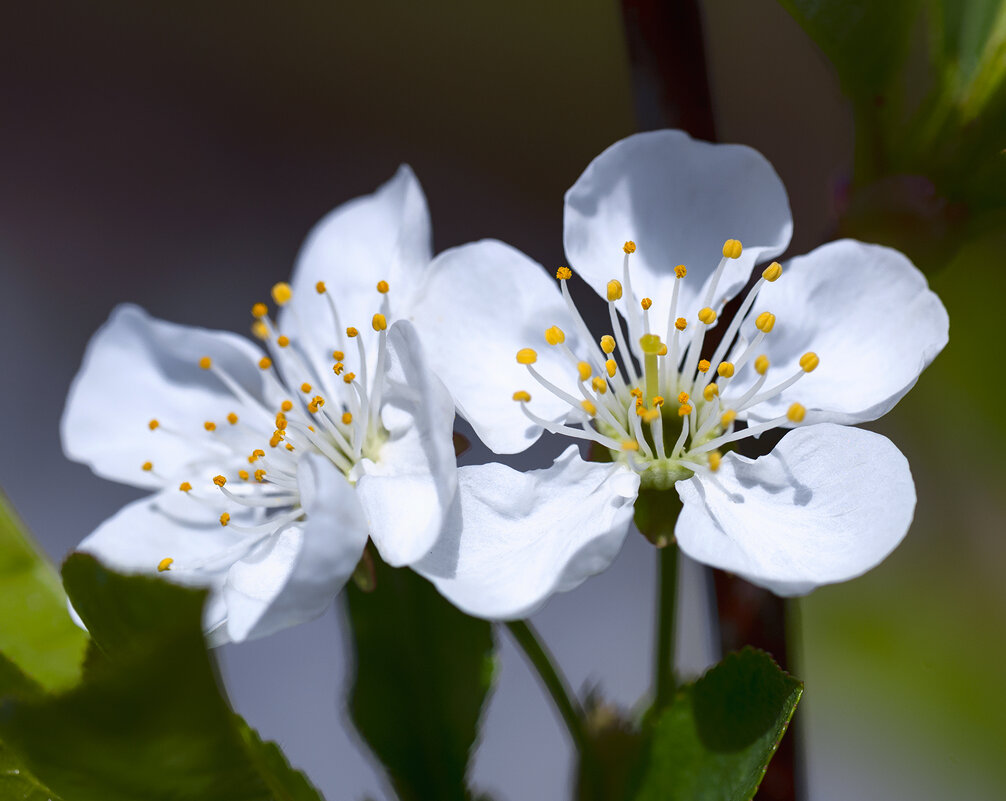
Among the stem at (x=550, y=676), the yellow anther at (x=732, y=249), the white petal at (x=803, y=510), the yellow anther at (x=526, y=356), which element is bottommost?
the stem at (x=550, y=676)

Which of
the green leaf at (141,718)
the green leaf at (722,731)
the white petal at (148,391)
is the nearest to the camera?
→ the green leaf at (141,718)

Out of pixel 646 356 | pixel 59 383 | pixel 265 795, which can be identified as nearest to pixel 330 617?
pixel 59 383

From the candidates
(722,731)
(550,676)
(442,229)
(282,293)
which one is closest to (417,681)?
(550,676)

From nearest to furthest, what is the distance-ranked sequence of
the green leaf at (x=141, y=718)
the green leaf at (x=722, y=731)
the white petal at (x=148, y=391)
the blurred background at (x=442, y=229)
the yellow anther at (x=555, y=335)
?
1. the green leaf at (x=141, y=718)
2. the green leaf at (x=722, y=731)
3. the yellow anther at (x=555, y=335)
4. the white petal at (x=148, y=391)
5. the blurred background at (x=442, y=229)

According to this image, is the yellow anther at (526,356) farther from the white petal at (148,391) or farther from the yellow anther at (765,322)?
the white petal at (148,391)

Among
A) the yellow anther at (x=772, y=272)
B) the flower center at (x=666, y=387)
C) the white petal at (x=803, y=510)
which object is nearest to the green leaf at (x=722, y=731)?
the white petal at (x=803, y=510)

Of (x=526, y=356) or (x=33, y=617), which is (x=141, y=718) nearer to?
(x=33, y=617)
